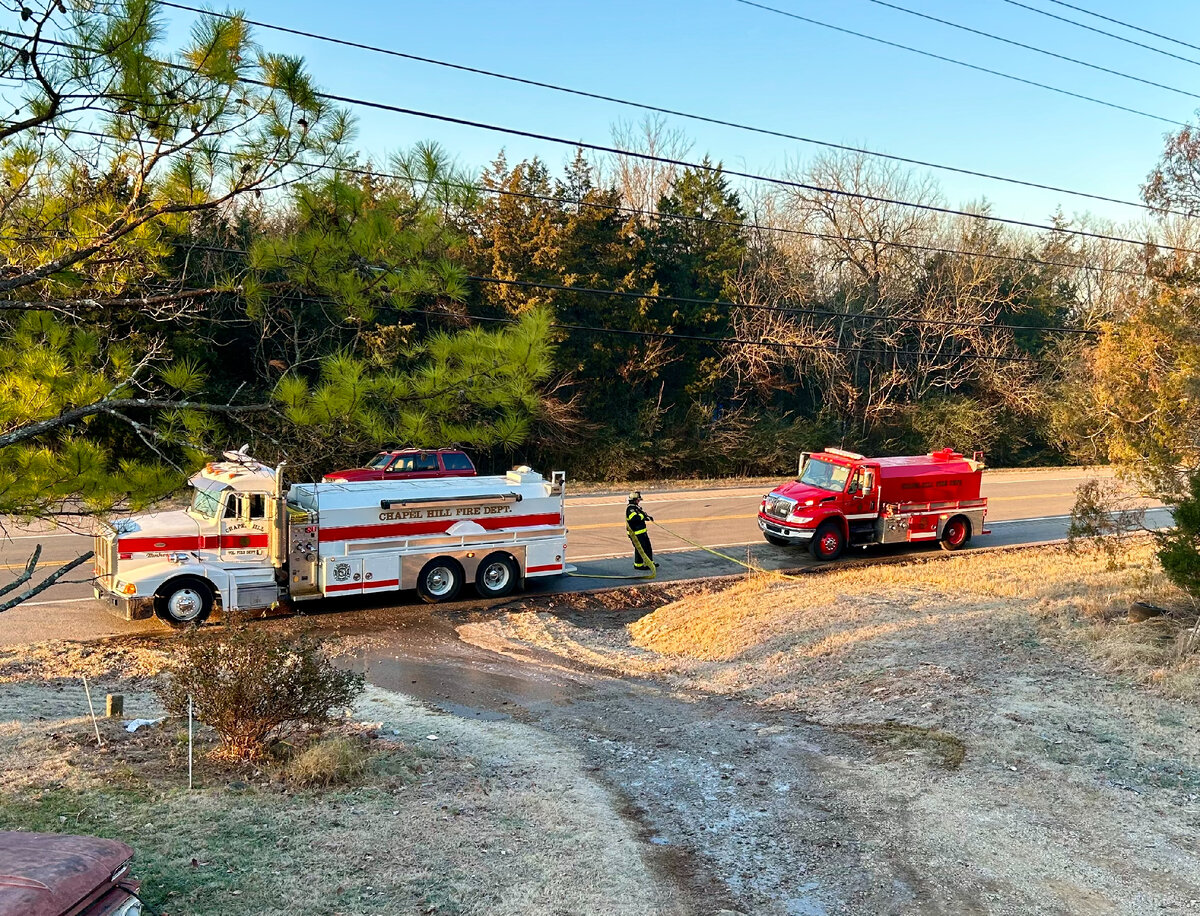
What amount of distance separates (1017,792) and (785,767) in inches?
73.3

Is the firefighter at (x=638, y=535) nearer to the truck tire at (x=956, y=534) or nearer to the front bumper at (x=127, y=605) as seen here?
the truck tire at (x=956, y=534)

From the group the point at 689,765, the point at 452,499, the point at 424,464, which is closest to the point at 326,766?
the point at 689,765

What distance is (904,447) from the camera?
44188 millimetres

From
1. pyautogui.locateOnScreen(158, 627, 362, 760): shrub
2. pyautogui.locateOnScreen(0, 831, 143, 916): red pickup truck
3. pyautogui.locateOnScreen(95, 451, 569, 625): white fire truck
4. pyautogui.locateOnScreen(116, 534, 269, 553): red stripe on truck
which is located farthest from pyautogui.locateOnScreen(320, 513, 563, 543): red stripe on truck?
pyautogui.locateOnScreen(0, 831, 143, 916): red pickup truck

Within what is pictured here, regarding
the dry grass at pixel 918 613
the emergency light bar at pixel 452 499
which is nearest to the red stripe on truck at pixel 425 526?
the emergency light bar at pixel 452 499

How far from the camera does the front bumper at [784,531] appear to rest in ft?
65.6

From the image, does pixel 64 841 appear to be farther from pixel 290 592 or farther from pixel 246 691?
pixel 290 592

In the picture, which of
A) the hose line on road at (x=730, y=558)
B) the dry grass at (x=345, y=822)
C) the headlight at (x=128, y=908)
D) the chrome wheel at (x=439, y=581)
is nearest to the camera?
the headlight at (x=128, y=908)

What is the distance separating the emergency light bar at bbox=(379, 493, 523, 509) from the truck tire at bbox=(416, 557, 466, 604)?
1.03 m

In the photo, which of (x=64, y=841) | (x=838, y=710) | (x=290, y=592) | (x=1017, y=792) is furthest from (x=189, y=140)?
(x=290, y=592)

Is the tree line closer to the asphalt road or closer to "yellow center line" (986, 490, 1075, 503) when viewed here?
the asphalt road

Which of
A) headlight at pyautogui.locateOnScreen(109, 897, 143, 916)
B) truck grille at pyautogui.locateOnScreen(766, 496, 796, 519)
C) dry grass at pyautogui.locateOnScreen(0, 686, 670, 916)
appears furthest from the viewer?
truck grille at pyautogui.locateOnScreen(766, 496, 796, 519)

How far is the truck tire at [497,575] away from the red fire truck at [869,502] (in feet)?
22.3

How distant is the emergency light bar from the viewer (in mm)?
14914
